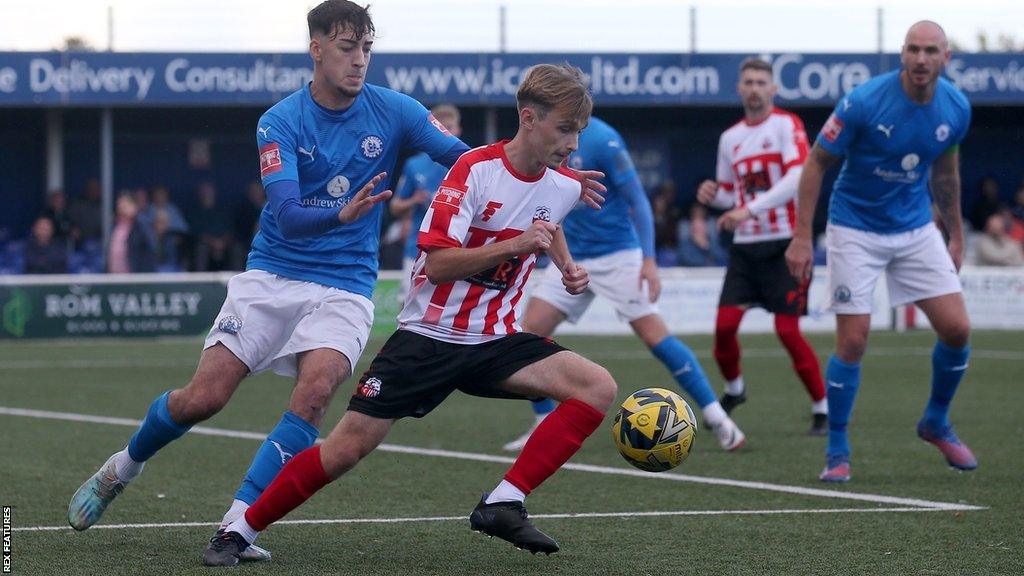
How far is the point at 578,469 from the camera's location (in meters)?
7.72

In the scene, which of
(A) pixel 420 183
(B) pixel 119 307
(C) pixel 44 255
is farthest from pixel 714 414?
(C) pixel 44 255

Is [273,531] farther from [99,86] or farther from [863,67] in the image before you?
[863,67]

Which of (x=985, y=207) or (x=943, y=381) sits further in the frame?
(x=985, y=207)

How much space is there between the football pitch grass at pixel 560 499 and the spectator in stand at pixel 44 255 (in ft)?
26.2

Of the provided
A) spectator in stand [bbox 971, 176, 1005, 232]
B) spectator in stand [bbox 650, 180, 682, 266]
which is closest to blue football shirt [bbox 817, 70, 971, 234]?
spectator in stand [bbox 650, 180, 682, 266]

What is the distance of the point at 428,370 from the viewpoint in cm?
511

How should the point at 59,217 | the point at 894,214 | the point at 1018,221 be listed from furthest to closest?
the point at 1018,221, the point at 59,217, the point at 894,214

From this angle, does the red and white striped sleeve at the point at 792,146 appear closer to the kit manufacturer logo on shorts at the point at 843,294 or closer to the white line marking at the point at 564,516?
the kit manufacturer logo on shorts at the point at 843,294

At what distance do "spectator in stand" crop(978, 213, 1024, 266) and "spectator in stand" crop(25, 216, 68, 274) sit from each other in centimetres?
1217

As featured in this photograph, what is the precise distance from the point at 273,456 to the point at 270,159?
1.05m

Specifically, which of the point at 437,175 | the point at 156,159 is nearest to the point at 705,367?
the point at 437,175

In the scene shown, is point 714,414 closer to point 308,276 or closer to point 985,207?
point 308,276

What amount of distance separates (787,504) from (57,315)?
1325cm

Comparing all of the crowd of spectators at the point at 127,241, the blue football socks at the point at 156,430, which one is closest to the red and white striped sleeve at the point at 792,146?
the blue football socks at the point at 156,430
